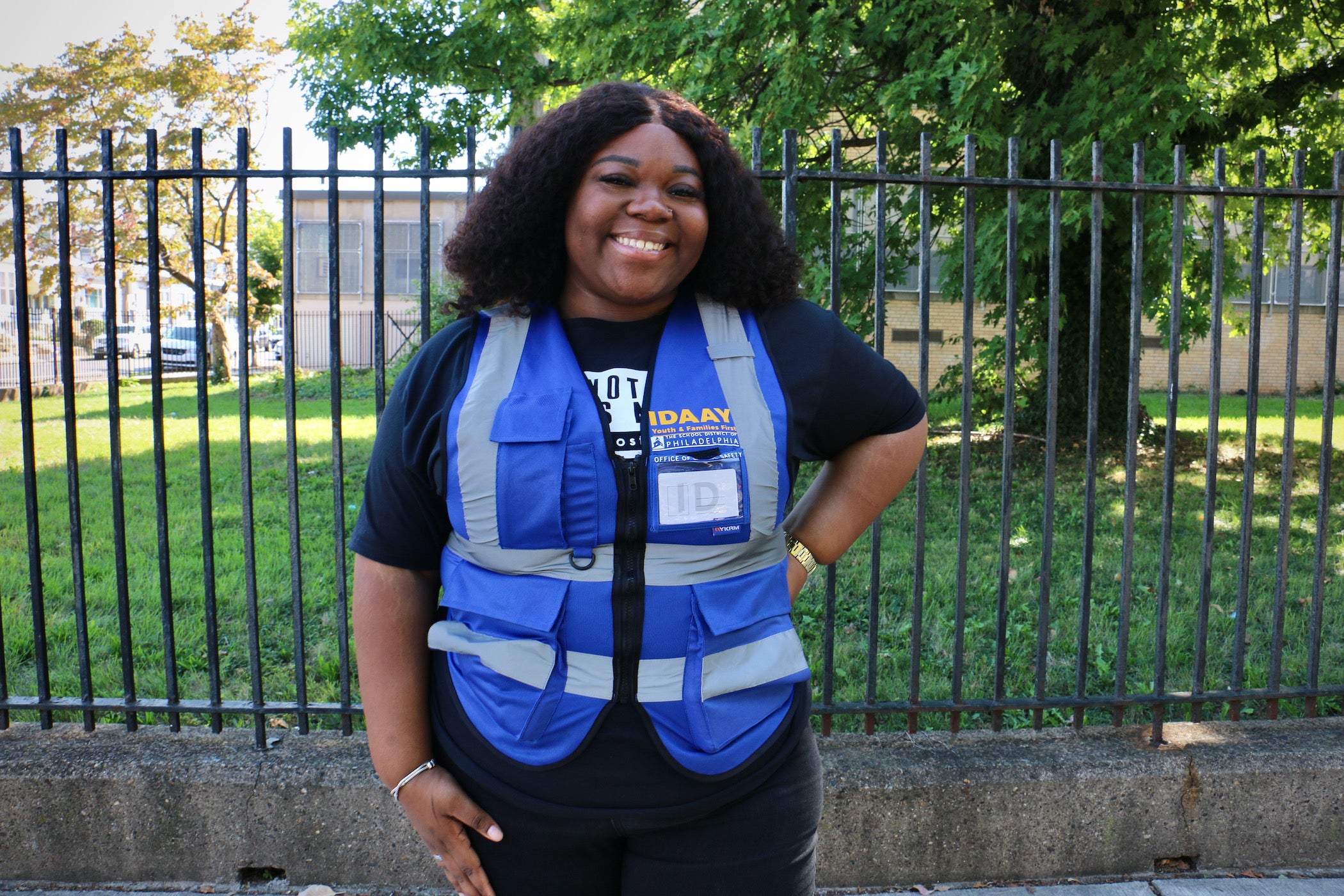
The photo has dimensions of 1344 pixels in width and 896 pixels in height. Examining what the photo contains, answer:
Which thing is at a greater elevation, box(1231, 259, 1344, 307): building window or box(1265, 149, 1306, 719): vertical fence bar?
box(1231, 259, 1344, 307): building window

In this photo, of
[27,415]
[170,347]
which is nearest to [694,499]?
[27,415]

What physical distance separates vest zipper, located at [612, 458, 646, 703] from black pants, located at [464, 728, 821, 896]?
227mm

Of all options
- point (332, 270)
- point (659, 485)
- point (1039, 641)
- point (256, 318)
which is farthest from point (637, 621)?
point (256, 318)

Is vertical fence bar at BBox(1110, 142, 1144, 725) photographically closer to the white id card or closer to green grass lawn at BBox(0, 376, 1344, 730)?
green grass lawn at BBox(0, 376, 1344, 730)

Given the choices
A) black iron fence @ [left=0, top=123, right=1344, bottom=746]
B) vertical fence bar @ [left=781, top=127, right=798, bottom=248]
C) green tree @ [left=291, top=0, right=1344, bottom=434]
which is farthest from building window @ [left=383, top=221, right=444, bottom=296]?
vertical fence bar @ [left=781, top=127, right=798, bottom=248]

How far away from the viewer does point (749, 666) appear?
1.49 m

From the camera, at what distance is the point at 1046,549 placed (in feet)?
9.98

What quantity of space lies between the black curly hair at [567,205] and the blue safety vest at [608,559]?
206mm

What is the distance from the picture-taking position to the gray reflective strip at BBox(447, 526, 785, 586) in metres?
1.46

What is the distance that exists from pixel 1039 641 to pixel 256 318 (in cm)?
2346

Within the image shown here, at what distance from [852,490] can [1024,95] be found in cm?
775

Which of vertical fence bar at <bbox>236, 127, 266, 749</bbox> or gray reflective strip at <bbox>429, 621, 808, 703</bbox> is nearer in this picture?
gray reflective strip at <bbox>429, 621, 808, 703</bbox>

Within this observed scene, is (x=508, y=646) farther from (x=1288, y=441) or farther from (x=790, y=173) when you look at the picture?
(x=1288, y=441)

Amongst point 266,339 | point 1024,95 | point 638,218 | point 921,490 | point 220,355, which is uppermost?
point 1024,95
